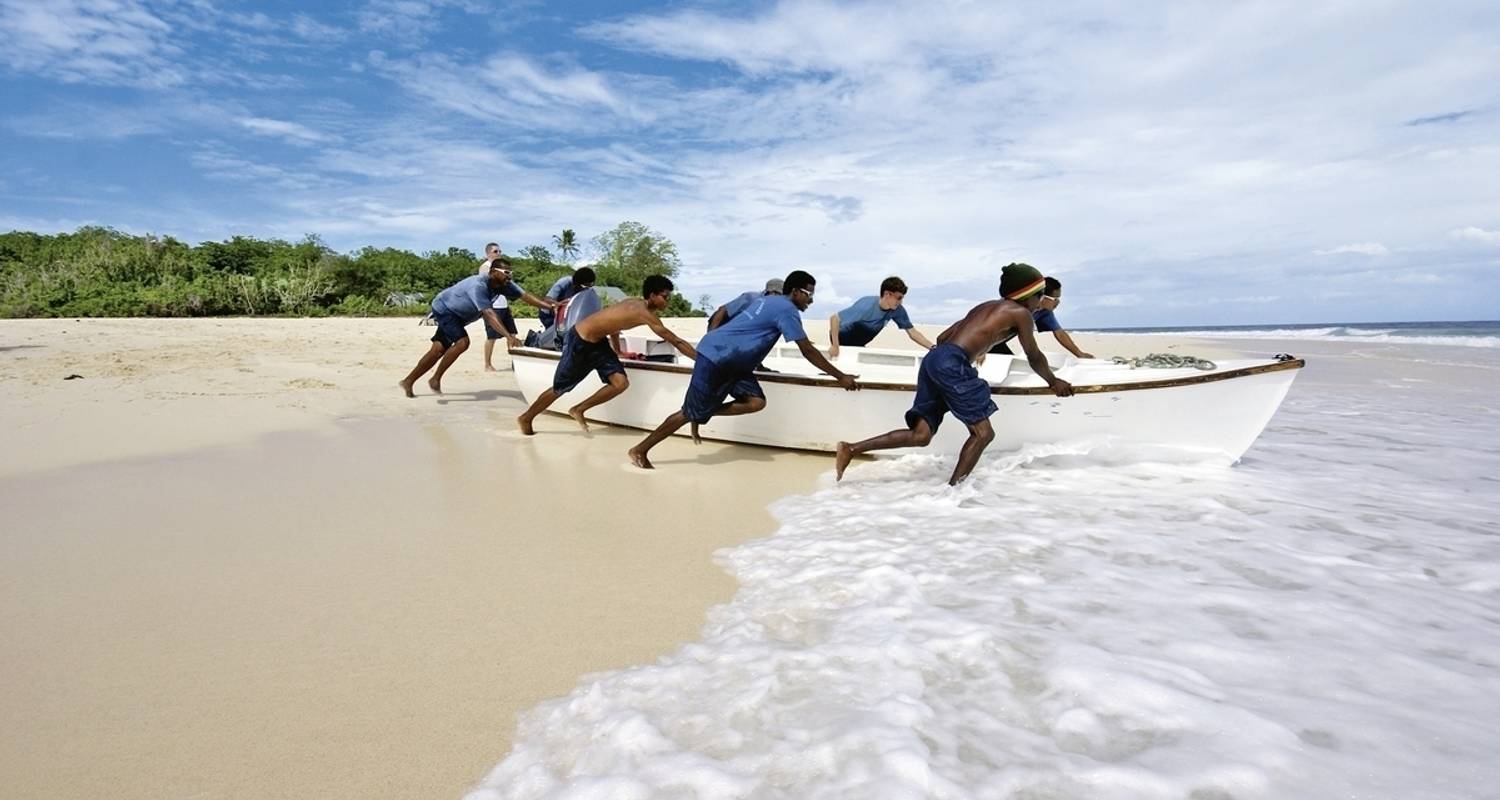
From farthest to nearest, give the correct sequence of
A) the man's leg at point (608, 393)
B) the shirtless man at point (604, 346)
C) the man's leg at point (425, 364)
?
the man's leg at point (425, 364)
the man's leg at point (608, 393)
the shirtless man at point (604, 346)

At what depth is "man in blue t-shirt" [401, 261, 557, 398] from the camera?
7.93 metres

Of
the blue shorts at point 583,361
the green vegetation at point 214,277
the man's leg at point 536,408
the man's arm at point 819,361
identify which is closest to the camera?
the man's arm at point 819,361

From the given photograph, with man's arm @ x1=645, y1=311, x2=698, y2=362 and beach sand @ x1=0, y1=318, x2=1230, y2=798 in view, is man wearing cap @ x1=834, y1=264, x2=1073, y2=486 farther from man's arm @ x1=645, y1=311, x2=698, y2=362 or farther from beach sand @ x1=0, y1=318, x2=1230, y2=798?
man's arm @ x1=645, y1=311, x2=698, y2=362

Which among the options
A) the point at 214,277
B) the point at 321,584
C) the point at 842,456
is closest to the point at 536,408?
the point at 842,456

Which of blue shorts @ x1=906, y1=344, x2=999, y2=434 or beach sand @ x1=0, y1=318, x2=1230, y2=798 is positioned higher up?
blue shorts @ x1=906, y1=344, x2=999, y2=434

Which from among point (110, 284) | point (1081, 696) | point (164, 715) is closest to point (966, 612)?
point (1081, 696)

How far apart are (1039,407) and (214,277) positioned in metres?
27.0

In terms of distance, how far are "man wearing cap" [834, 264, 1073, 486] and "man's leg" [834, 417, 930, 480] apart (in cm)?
21

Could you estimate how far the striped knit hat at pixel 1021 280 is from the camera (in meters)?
4.71

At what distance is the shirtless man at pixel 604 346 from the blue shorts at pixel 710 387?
19cm

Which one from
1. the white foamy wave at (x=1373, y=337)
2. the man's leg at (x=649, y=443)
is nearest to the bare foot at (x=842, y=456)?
the man's leg at (x=649, y=443)

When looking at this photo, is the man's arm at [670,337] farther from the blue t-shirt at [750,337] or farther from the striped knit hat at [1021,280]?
the striped knit hat at [1021,280]

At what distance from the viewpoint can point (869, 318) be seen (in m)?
7.44

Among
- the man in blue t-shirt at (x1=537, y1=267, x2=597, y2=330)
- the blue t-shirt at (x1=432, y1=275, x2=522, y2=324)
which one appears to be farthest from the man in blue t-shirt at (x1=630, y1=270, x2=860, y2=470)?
the blue t-shirt at (x1=432, y1=275, x2=522, y2=324)
